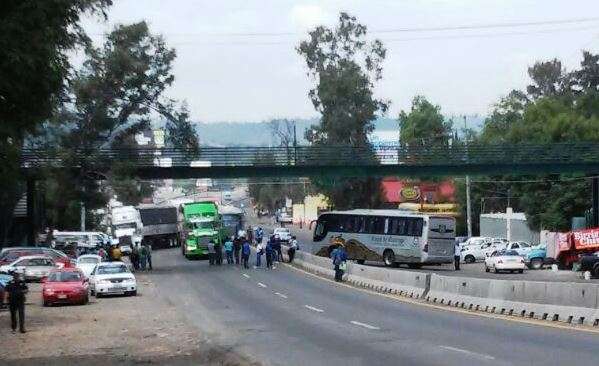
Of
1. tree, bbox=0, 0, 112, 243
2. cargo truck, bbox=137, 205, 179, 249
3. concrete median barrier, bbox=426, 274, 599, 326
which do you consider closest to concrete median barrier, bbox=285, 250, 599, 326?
concrete median barrier, bbox=426, 274, 599, 326

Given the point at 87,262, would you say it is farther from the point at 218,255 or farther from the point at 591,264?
the point at 591,264

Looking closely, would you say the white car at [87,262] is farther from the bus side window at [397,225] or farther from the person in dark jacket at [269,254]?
the bus side window at [397,225]

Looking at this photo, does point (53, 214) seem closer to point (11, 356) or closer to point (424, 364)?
point (11, 356)

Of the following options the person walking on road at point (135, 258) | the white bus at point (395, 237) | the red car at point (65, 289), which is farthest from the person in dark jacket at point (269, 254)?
the red car at point (65, 289)

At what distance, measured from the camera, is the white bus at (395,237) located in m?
Result: 57.7

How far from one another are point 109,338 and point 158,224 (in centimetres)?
6441

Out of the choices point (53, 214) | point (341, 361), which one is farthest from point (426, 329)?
point (53, 214)

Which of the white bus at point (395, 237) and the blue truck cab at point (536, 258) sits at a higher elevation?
the white bus at point (395, 237)

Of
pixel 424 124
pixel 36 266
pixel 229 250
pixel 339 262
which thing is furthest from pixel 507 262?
pixel 424 124

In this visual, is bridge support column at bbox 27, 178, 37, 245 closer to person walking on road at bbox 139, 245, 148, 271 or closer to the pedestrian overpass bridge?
the pedestrian overpass bridge

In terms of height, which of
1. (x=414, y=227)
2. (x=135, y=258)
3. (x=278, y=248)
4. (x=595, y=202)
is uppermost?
(x=595, y=202)

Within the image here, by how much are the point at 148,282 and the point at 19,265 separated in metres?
6.31

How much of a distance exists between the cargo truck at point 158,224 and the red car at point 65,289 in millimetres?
47591

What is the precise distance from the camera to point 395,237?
5891cm
